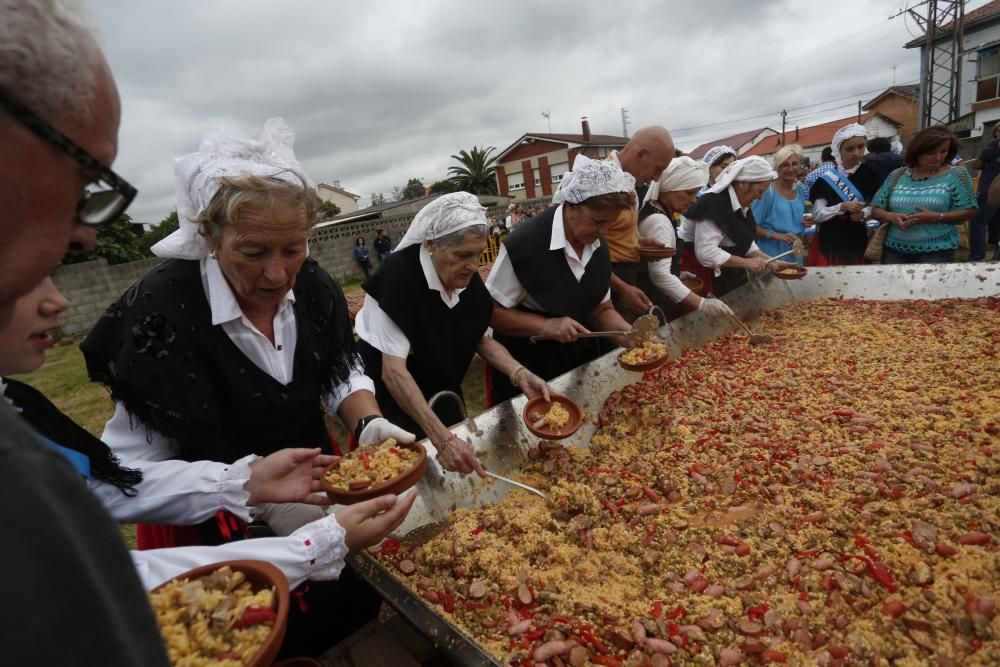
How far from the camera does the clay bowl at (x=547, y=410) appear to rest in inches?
102

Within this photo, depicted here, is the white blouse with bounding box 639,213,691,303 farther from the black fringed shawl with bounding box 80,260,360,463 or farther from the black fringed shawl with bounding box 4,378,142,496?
the black fringed shawl with bounding box 4,378,142,496

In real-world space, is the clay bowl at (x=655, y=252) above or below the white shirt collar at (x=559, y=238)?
below

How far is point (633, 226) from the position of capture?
14.4 ft

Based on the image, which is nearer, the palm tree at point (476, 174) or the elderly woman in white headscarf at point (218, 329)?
the elderly woman in white headscarf at point (218, 329)

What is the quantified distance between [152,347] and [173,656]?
121 centimetres

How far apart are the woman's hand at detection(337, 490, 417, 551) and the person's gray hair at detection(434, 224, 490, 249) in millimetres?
1379

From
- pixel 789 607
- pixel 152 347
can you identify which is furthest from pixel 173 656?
pixel 789 607

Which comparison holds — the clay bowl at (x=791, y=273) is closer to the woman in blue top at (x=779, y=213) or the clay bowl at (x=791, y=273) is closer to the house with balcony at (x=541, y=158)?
the woman in blue top at (x=779, y=213)

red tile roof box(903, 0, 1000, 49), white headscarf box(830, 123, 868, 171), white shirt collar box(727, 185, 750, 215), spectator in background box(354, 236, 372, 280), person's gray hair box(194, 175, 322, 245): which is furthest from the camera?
red tile roof box(903, 0, 1000, 49)

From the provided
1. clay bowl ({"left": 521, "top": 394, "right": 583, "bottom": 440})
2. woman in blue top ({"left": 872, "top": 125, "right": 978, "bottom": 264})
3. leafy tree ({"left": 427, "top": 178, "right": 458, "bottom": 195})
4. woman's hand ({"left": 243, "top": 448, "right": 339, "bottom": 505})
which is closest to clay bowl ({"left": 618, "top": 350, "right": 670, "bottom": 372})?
clay bowl ({"left": 521, "top": 394, "right": 583, "bottom": 440})

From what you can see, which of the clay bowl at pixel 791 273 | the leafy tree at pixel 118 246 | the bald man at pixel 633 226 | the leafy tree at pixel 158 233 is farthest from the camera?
the leafy tree at pixel 158 233

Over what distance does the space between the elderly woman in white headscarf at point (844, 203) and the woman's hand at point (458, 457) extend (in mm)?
5447

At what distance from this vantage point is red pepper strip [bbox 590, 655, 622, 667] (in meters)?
1.53

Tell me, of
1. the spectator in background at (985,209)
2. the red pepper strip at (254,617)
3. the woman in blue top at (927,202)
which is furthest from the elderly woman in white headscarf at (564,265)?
the spectator in background at (985,209)
